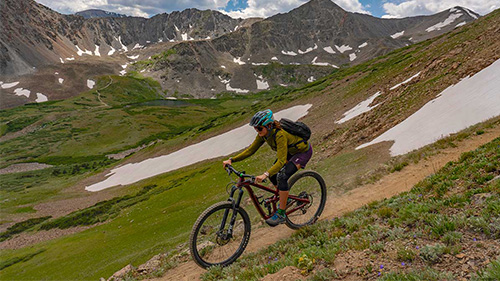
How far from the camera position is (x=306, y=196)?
10.0 m

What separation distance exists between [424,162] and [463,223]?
29.4 ft

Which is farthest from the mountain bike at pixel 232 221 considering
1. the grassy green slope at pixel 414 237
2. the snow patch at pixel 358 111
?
the snow patch at pixel 358 111

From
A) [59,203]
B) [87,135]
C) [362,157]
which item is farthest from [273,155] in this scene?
[87,135]

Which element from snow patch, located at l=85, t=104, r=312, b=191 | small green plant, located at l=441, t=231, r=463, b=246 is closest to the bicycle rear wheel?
small green plant, located at l=441, t=231, r=463, b=246

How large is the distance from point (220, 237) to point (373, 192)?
8224mm

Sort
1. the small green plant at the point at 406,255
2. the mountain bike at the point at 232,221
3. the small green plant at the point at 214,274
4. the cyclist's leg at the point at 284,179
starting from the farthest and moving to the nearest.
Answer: the cyclist's leg at the point at 284,179, the mountain bike at the point at 232,221, the small green plant at the point at 214,274, the small green plant at the point at 406,255

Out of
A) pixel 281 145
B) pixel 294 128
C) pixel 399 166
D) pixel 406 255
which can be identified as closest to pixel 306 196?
pixel 281 145

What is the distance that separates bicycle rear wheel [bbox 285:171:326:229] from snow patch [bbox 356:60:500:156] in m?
10.6

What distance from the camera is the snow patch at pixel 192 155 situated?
203ft

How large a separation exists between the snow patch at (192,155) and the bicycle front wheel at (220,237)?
4880 centimetres

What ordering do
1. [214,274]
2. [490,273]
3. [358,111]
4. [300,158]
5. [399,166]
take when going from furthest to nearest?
[358,111] < [399,166] < [300,158] < [214,274] < [490,273]

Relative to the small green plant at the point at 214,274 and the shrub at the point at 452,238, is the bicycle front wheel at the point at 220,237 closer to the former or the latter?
the small green plant at the point at 214,274

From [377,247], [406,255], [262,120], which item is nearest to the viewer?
[406,255]

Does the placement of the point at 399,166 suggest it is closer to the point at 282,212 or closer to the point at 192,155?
the point at 282,212
